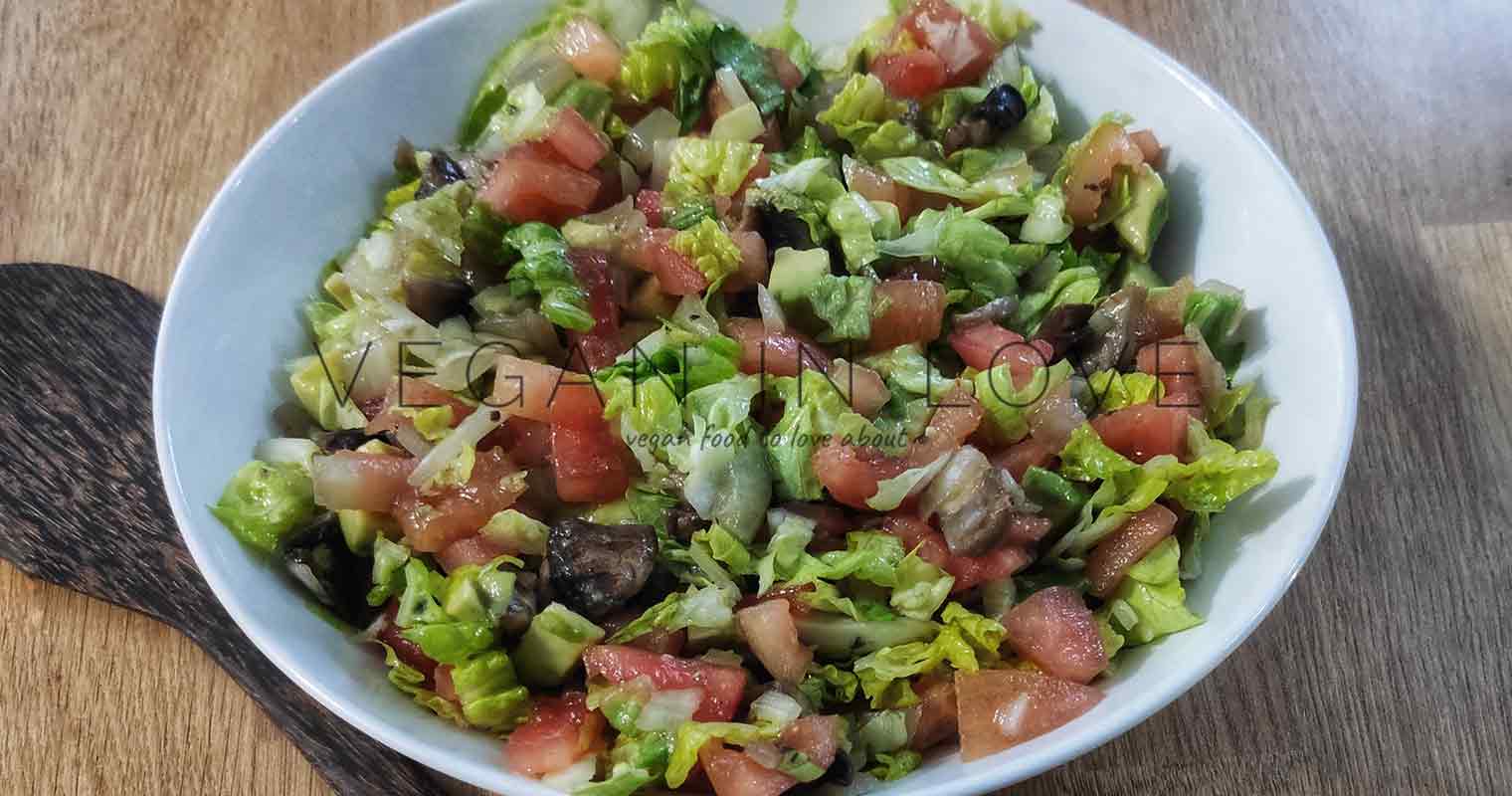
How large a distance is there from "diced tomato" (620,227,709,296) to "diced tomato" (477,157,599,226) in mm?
188

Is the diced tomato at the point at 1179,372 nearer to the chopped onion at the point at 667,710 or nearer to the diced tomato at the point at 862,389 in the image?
the diced tomato at the point at 862,389

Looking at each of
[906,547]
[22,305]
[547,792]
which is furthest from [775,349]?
[22,305]

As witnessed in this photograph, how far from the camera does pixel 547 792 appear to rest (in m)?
1.78

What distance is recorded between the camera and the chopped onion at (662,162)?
8.29 feet

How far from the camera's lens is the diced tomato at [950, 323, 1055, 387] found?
2.21 meters

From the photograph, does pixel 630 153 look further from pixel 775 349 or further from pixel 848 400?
pixel 848 400

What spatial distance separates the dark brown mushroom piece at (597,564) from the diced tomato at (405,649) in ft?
0.94

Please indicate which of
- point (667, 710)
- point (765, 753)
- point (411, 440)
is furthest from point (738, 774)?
point (411, 440)

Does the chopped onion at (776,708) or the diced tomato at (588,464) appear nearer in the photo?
the chopped onion at (776,708)

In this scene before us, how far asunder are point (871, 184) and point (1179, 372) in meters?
0.79

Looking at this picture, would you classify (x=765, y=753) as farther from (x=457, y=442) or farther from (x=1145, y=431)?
(x=1145, y=431)

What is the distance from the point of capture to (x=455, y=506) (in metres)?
2.06

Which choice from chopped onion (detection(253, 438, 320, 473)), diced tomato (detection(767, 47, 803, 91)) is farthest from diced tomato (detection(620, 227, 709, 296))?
chopped onion (detection(253, 438, 320, 473))

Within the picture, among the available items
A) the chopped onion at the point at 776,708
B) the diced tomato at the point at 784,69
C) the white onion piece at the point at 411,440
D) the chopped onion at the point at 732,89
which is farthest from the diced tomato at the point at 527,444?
the diced tomato at the point at 784,69
